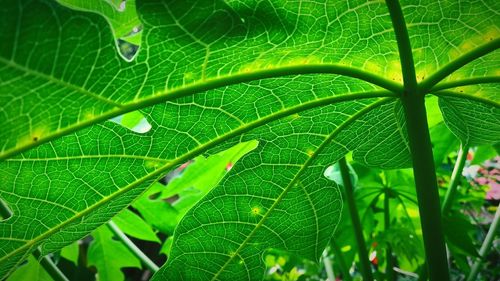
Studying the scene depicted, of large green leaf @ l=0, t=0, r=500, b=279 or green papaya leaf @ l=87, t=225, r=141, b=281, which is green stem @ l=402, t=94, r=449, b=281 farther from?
green papaya leaf @ l=87, t=225, r=141, b=281

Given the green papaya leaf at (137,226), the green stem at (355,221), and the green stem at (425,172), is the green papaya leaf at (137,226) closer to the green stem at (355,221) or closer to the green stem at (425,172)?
the green stem at (355,221)

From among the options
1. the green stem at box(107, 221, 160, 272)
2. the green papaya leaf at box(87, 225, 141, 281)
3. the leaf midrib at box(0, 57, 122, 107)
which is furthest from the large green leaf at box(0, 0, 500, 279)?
the green papaya leaf at box(87, 225, 141, 281)

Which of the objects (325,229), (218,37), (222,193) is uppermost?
(218,37)

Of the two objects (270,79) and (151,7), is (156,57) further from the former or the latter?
(270,79)

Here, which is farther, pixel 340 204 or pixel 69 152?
pixel 340 204

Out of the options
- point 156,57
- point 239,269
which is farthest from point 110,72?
point 239,269

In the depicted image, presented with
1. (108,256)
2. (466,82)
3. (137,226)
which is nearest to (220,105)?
(466,82)

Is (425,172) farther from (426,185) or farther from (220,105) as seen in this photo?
(220,105)
